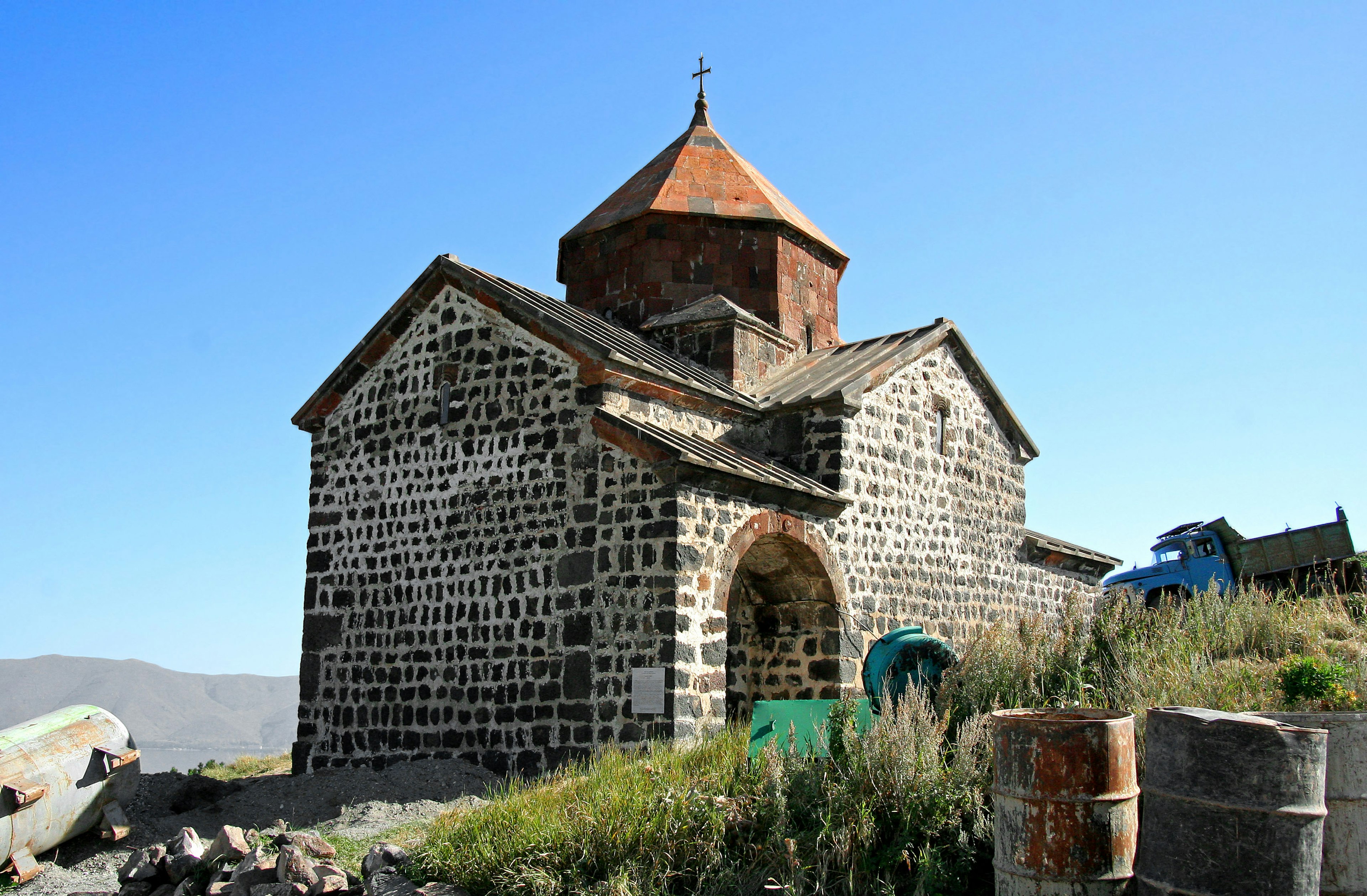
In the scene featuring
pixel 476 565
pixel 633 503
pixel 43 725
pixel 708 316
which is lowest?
pixel 43 725

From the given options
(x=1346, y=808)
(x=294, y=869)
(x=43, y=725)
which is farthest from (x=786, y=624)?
(x=43, y=725)

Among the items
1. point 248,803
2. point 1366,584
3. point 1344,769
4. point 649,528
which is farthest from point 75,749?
point 1366,584

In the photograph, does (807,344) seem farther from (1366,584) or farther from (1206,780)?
(1206,780)

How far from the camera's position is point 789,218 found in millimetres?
15742

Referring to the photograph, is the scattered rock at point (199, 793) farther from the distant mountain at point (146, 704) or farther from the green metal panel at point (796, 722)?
the distant mountain at point (146, 704)

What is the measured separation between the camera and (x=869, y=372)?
12867 millimetres

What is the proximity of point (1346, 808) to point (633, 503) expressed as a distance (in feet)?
20.4

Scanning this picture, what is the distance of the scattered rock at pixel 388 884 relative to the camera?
664cm

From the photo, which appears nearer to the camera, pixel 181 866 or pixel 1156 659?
pixel 181 866

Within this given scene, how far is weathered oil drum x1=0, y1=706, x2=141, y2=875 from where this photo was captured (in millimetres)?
7676

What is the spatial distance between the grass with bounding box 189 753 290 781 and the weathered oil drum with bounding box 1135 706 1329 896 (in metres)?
11.8

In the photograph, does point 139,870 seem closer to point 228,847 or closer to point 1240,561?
point 228,847

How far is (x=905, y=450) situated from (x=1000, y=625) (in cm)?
501

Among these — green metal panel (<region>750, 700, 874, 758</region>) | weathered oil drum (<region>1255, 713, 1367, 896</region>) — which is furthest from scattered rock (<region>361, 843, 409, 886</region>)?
weathered oil drum (<region>1255, 713, 1367, 896</region>)
